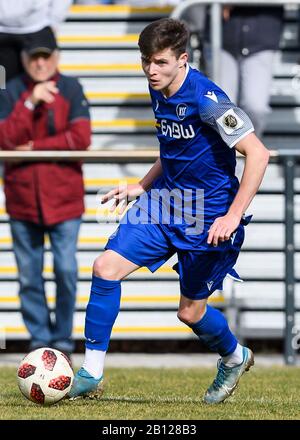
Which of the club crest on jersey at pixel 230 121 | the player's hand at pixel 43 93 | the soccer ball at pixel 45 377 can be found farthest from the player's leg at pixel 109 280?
the player's hand at pixel 43 93

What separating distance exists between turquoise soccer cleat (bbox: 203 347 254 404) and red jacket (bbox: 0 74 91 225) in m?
2.96

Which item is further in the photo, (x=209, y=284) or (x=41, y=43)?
(x=41, y=43)

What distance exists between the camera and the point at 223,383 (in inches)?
265

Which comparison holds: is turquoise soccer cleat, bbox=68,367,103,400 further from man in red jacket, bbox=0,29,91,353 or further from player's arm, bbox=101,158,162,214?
man in red jacket, bbox=0,29,91,353

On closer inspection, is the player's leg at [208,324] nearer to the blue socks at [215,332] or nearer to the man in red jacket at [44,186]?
the blue socks at [215,332]

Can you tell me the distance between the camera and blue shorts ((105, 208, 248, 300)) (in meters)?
6.46

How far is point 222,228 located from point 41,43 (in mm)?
4153

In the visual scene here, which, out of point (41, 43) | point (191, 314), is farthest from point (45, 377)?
point (41, 43)

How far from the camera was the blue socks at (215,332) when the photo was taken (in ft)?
21.8

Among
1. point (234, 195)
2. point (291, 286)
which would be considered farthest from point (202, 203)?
point (291, 286)

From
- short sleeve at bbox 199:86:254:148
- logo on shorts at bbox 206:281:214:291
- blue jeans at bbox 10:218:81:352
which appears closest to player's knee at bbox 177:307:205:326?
logo on shorts at bbox 206:281:214:291

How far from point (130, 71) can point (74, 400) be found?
17.7ft

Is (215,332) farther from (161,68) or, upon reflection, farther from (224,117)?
(161,68)

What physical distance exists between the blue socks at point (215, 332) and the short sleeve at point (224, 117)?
104 cm
